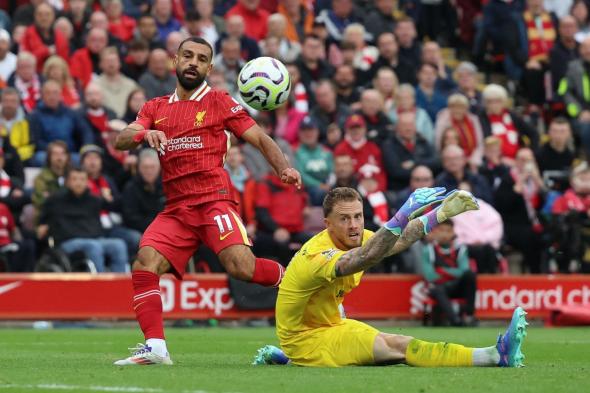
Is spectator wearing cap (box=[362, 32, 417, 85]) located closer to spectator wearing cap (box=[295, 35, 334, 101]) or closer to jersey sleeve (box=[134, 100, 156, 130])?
spectator wearing cap (box=[295, 35, 334, 101])

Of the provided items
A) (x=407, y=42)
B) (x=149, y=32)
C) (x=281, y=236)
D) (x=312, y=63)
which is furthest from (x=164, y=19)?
(x=281, y=236)

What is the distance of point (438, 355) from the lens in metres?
9.76

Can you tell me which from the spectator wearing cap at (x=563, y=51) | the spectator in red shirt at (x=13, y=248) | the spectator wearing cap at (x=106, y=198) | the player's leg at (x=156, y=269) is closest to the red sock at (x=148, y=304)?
the player's leg at (x=156, y=269)

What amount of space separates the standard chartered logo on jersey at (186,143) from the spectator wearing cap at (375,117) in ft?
32.9

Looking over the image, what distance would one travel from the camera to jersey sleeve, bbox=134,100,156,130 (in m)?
11.0

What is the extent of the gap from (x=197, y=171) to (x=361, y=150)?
31.5ft

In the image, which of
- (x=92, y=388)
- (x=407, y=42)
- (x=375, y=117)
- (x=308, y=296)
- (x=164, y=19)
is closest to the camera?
(x=92, y=388)

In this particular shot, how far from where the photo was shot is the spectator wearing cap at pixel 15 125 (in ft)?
62.2

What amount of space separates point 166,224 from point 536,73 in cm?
1450

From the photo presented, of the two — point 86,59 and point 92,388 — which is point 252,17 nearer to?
point 86,59

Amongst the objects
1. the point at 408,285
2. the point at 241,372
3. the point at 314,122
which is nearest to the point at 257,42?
the point at 314,122

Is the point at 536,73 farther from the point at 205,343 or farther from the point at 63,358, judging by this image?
the point at 63,358

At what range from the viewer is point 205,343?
14.5m

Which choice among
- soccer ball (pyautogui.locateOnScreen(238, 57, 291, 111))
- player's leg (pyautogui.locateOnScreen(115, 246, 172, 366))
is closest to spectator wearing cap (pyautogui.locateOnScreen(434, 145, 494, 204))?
soccer ball (pyautogui.locateOnScreen(238, 57, 291, 111))
